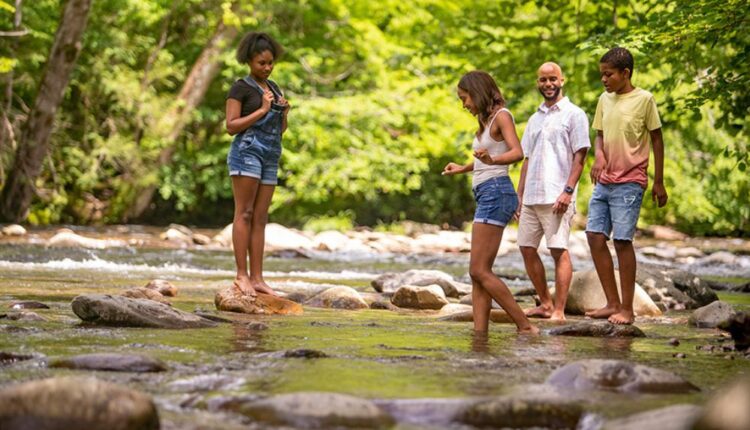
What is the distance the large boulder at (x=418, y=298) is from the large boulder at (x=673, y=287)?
195 cm

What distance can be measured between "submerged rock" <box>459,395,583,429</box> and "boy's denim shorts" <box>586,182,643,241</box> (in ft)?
12.7

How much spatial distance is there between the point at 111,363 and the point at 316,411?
1180 millimetres

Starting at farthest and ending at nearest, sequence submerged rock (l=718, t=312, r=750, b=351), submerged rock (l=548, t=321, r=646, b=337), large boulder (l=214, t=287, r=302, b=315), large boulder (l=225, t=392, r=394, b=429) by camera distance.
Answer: large boulder (l=214, t=287, r=302, b=315) < submerged rock (l=548, t=321, r=646, b=337) < submerged rock (l=718, t=312, r=750, b=351) < large boulder (l=225, t=392, r=394, b=429)

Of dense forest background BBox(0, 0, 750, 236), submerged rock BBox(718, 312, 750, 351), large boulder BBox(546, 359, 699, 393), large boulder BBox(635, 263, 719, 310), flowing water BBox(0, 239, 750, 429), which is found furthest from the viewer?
dense forest background BBox(0, 0, 750, 236)

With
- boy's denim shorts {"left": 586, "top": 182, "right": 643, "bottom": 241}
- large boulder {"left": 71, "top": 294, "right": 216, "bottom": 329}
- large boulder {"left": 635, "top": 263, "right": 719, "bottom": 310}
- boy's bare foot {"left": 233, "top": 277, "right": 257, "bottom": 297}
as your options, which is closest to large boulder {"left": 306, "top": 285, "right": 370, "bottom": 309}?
boy's bare foot {"left": 233, "top": 277, "right": 257, "bottom": 297}

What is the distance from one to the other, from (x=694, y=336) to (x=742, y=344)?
40.5 inches

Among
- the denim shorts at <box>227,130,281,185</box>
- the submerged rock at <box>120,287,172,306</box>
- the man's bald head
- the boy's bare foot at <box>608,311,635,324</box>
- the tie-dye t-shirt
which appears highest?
the man's bald head

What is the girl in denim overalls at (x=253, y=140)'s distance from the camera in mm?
7570

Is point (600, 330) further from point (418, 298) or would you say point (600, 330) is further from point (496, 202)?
point (418, 298)

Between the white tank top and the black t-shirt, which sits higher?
the black t-shirt

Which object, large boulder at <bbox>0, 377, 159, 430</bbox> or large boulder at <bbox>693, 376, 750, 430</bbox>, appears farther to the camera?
large boulder at <bbox>0, 377, 159, 430</bbox>

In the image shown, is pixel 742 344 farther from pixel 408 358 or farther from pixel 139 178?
pixel 139 178

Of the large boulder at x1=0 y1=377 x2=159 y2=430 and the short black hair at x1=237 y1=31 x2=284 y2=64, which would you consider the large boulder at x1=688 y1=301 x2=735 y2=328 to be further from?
the large boulder at x1=0 y1=377 x2=159 y2=430

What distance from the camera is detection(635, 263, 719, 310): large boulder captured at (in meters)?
9.32
